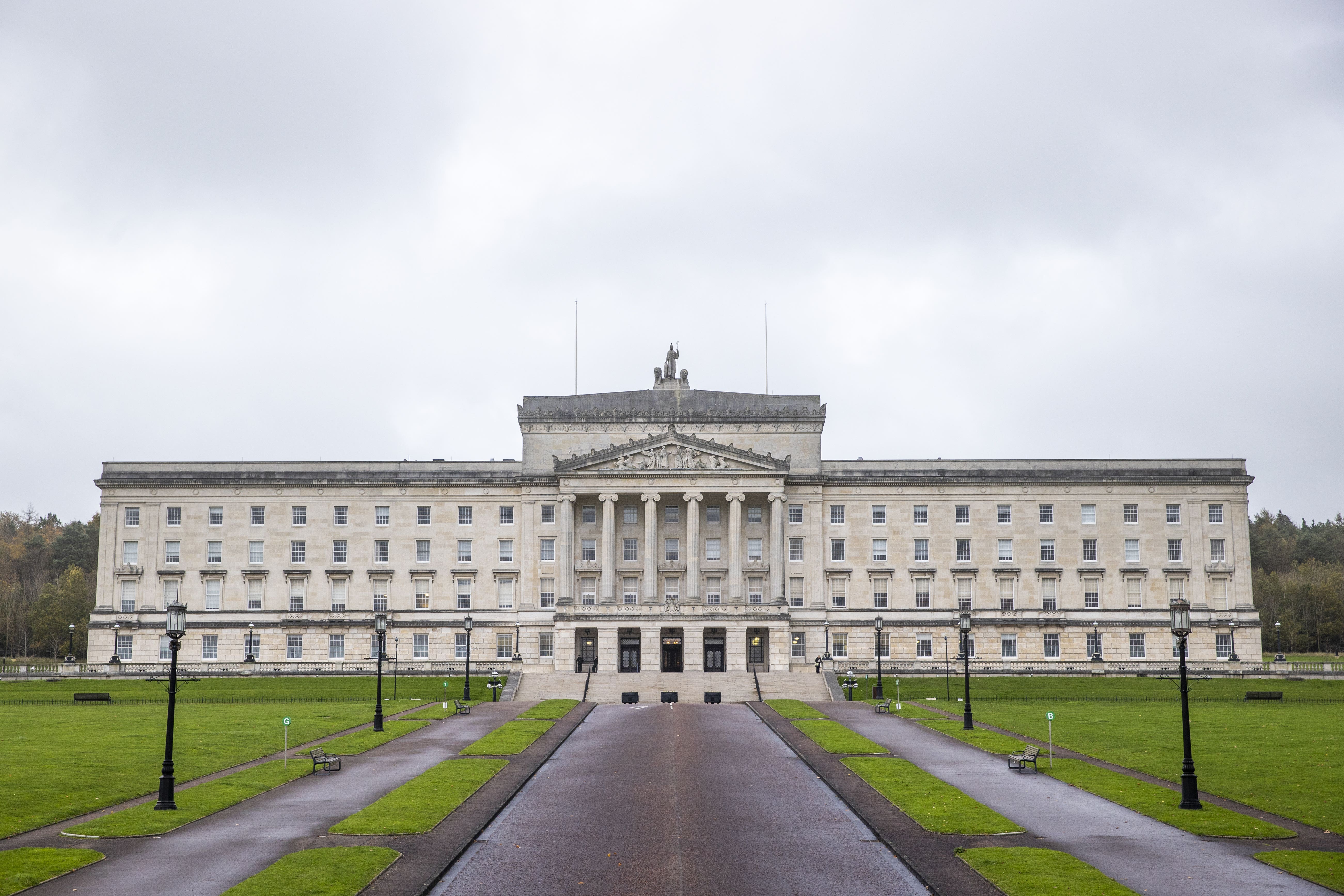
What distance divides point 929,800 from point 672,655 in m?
65.6

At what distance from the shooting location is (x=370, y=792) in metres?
33.6

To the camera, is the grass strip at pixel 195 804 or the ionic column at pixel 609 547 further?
the ionic column at pixel 609 547

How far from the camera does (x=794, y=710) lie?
213ft

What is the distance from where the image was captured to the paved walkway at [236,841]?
72.7 ft

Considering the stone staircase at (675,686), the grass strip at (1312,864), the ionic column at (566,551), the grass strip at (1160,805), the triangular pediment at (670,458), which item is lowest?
the stone staircase at (675,686)

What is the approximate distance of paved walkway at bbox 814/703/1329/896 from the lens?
22.2 m

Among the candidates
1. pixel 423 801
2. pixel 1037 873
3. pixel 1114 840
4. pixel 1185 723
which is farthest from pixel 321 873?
pixel 1185 723

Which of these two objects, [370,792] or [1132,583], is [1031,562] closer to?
[1132,583]

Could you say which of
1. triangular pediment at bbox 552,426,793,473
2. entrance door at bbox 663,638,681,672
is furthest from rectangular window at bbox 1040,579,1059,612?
entrance door at bbox 663,638,681,672

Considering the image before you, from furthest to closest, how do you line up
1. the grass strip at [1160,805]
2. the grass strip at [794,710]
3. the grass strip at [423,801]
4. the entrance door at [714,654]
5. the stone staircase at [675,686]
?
the entrance door at [714,654] < the stone staircase at [675,686] < the grass strip at [794,710] < the grass strip at [423,801] < the grass strip at [1160,805]

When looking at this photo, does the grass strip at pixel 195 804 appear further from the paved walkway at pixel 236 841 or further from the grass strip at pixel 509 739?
the grass strip at pixel 509 739

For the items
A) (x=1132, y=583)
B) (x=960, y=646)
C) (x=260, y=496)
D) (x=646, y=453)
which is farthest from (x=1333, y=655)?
(x=260, y=496)

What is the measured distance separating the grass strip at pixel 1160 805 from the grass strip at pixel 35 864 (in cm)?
2498

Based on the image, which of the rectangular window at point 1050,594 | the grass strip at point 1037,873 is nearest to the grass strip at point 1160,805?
the grass strip at point 1037,873
